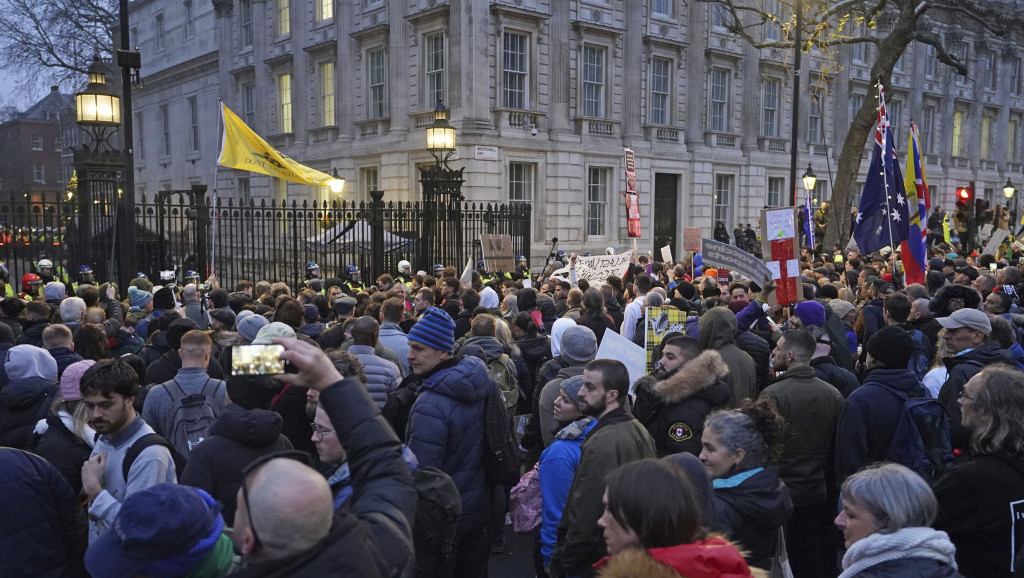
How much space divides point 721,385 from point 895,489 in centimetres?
176

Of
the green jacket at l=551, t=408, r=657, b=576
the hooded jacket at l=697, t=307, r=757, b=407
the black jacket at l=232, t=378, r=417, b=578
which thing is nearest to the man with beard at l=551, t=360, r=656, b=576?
the green jacket at l=551, t=408, r=657, b=576

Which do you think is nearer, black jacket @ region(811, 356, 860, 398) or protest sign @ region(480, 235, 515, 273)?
black jacket @ region(811, 356, 860, 398)

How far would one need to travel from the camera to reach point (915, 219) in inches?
427

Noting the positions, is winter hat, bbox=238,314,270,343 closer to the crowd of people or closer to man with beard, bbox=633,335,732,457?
the crowd of people

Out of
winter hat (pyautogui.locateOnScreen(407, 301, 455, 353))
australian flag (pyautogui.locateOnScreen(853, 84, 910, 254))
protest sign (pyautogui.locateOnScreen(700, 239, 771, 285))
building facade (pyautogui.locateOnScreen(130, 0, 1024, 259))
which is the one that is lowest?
winter hat (pyautogui.locateOnScreen(407, 301, 455, 353))

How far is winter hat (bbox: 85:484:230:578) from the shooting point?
208 cm

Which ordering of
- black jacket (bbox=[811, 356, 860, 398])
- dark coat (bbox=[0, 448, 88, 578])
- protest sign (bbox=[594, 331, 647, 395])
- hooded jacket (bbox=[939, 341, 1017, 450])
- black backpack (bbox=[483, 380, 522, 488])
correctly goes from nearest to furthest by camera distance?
dark coat (bbox=[0, 448, 88, 578]) → black backpack (bbox=[483, 380, 522, 488]) → hooded jacket (bbox=[939, 341, 1017, 450]) → black jacket (bbox=[811, 356, 860, 398]) → protest sign (bbox=[594, 331, 647, 395])

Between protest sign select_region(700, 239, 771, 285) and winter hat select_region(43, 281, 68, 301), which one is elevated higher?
protest sign select_region(700, 239, 771, 285)

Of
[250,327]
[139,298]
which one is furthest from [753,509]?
[139,298]

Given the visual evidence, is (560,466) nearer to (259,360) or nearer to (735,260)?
(259,360)

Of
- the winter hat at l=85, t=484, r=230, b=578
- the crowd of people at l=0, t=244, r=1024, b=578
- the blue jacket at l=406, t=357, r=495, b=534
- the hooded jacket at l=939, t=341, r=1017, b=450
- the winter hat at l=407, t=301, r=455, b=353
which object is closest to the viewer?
the winter hat at l=85, t=484, r=230, b=578

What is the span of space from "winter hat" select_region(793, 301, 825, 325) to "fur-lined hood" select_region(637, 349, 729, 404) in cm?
214

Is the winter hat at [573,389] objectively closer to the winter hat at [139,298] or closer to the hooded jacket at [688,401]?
the hooded jacket at [688,401]

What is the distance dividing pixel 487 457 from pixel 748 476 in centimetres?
155
